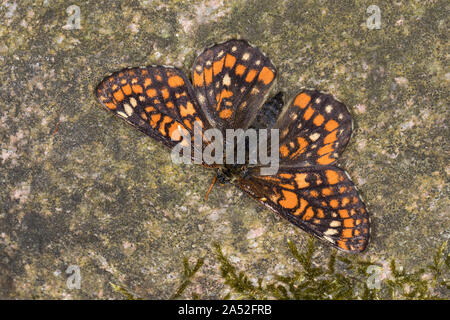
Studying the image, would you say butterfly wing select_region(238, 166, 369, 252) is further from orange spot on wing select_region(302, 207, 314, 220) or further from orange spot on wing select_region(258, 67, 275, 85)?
A: orange spot on wing select_region(258, 67, 275, 85)

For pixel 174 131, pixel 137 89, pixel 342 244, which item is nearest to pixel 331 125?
pixel 342 244

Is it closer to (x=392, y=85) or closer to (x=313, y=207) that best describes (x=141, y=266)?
(x=313, y=207)

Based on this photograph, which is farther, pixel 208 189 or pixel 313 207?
pixel 208 189

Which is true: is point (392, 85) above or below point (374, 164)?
above

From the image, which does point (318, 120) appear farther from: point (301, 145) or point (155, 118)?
point (155, 118)

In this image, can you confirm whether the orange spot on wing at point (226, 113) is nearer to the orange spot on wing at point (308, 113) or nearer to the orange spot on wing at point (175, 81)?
the orange spot on wing at point (175, 81)

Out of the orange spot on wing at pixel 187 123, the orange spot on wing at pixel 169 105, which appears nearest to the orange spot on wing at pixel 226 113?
the orange spot on wing at pixel 187 123

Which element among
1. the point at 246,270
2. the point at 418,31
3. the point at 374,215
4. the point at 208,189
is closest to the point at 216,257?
the point at 246,270
